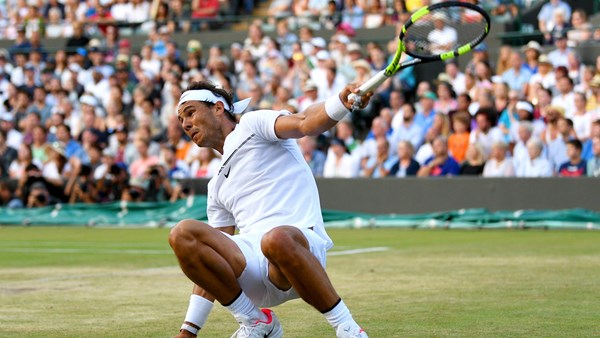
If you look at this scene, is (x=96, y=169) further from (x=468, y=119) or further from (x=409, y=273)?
(x=409, y=273)

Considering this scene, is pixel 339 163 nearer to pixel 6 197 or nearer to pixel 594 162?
pixel 594 162

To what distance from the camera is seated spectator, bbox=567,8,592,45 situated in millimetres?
19531

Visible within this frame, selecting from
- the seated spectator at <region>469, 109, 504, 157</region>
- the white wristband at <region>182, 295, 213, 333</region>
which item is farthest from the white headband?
the seated spectator at <region>469, 109, 504, 157</region>

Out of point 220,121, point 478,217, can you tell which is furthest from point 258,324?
point 478,217

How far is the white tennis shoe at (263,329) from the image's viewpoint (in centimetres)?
625

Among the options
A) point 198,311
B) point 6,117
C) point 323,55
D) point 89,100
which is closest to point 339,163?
point 323,55

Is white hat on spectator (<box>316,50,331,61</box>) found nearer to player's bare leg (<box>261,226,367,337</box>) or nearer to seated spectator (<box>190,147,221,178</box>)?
seated spectator (<box>190,147,221,178</box>)

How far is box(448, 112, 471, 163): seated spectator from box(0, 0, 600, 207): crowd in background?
0.8 inches

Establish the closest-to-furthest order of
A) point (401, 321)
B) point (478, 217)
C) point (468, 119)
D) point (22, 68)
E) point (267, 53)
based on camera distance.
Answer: point (401, 321) < point (478, 217) < point (468, 119) < point (267, 53) < point (22, 68)

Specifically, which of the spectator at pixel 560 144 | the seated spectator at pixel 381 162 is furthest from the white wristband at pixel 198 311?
the seated spectator at pixel 381 162

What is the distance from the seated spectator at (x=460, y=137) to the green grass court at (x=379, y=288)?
2488 millimetres

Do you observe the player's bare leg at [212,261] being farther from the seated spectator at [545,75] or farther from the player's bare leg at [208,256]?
the seated spectator at [545,75]

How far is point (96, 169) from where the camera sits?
20547 millimetres

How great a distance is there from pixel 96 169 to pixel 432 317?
13.8 m
